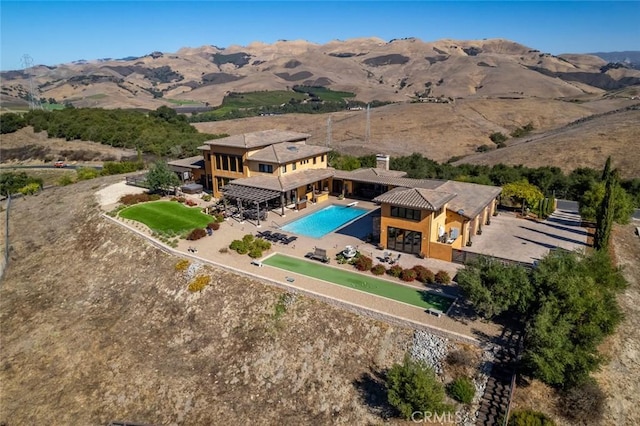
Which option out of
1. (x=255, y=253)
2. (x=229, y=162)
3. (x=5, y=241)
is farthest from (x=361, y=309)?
(x=5, y=241)

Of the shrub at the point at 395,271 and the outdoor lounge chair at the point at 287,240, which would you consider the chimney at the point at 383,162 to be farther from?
the shrub at the point at 395,271

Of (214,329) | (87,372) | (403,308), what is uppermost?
(403,308)

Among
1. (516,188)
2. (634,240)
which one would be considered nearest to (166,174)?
(516,188)

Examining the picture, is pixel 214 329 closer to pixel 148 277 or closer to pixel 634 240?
pixel 148 277

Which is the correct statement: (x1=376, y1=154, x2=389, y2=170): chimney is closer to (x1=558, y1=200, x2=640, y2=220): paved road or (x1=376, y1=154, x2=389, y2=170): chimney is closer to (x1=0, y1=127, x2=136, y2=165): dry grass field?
(x1=558, y1=200, x2=640, y2=220): paved road

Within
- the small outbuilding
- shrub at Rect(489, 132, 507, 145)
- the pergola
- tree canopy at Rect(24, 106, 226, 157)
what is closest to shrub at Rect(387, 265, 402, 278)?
the pergola

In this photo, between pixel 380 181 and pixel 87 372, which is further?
pixel 380 181
